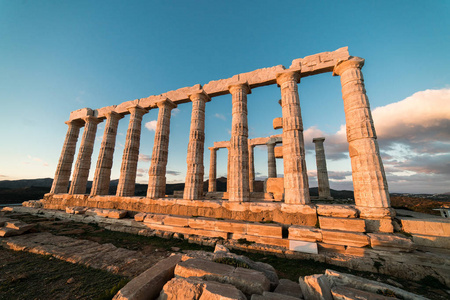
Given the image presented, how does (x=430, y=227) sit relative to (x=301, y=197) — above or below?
below

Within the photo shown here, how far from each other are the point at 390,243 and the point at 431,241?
144 centimetres

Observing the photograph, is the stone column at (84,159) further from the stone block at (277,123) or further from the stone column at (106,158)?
the stone block at (277,123)

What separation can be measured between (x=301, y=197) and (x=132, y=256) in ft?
25.2

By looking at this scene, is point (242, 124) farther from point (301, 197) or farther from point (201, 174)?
point (301, 197)

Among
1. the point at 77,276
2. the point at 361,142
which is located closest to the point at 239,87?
the point at 361,142

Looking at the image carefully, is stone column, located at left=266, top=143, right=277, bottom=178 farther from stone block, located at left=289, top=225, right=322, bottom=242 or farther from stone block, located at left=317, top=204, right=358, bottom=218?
stone block, located at left=289, top=225, right=322, bottom=242

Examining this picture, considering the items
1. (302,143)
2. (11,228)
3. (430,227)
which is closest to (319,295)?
(430,227)

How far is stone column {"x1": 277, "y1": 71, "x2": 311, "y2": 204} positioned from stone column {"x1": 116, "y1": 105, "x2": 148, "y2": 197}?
11653mm

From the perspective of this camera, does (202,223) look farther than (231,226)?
Yes

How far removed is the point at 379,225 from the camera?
6707mm

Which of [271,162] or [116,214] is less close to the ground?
[271,162]

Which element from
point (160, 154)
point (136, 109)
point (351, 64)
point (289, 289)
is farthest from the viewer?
point (136, 109)

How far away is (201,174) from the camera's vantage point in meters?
11.7

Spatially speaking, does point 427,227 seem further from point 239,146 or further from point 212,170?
point 212,170
